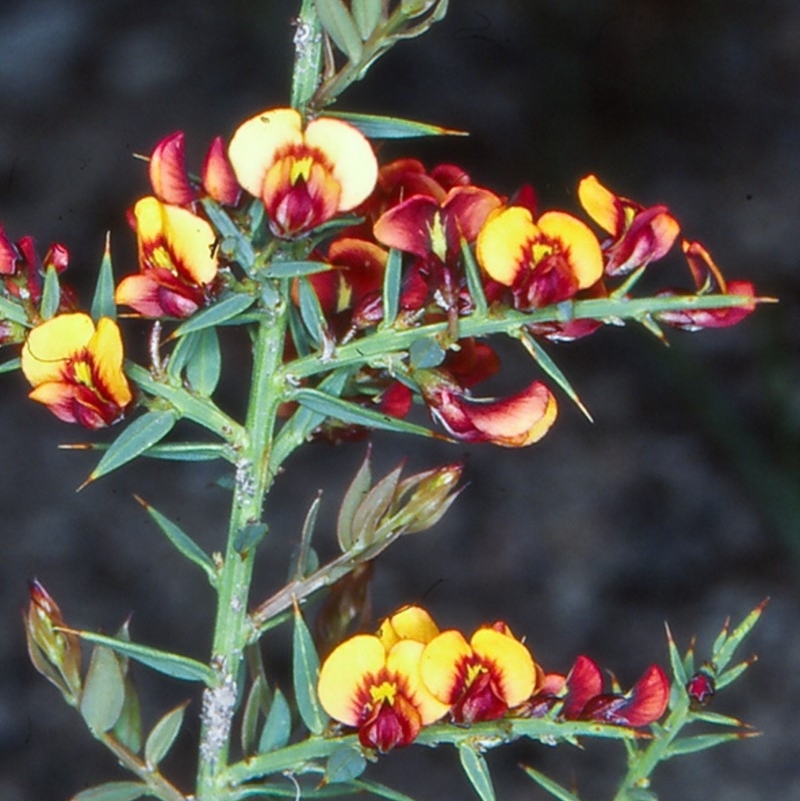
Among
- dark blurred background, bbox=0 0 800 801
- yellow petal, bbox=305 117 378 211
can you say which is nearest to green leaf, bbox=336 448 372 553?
yellow petal, bbox=305 117 378 211

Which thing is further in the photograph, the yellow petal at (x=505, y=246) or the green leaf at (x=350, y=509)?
the green leaf at (x=350, y=509)

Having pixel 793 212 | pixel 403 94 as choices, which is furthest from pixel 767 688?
pixel 403 94

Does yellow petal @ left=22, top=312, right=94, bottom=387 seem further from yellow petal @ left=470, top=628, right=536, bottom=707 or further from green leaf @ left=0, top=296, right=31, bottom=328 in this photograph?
yellow petal @ left=470, top=628, right=536, bottom=707

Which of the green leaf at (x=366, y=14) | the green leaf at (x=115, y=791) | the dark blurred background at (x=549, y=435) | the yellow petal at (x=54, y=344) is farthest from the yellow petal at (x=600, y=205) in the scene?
the dark blurred background at (x=549, y=435)

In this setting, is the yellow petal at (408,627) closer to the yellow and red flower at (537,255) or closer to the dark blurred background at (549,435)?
the yellow and red flower at (537,255)

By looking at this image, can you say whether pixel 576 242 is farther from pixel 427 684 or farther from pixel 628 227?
pixel 427 684

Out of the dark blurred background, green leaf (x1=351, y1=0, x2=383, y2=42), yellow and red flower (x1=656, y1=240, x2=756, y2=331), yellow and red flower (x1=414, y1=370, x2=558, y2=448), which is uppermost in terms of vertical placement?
green leaf (x1=351, y1=0, x2=383, y2=42)

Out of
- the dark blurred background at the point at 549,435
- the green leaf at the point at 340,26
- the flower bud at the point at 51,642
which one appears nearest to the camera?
the green leaf at the point at 340,26

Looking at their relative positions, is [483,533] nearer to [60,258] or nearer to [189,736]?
[189,736]
